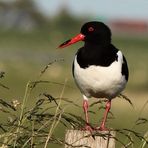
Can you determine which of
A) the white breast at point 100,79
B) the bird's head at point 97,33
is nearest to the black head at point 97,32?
the bird's head at point 97,33

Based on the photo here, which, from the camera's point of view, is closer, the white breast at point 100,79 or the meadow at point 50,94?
the meadow at point 50,94

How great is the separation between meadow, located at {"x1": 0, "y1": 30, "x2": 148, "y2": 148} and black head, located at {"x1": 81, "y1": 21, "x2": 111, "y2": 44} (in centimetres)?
62

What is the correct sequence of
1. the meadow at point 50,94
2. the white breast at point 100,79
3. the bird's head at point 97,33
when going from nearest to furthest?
1. the meadow at point 50,94
2. the white breast at point 100,79
3. the bird's head at point 97,33

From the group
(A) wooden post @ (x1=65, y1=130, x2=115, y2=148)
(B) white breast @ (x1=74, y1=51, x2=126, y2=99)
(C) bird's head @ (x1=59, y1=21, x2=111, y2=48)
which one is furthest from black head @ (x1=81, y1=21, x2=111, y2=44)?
(A) wooden post @ (x1=65, y1=130, x2=115, y2=148)

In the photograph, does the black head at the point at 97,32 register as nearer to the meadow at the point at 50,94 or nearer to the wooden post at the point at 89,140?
the meadow at the point at 50,94

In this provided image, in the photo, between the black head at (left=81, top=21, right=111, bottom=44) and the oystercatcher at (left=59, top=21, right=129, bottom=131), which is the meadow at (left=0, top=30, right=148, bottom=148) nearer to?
the oystercatcher at (left=59, top=21, right=129, bottom=131)

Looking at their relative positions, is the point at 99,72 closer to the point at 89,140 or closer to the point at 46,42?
the point at 89,140

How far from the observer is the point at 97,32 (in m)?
8.65

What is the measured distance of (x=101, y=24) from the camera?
8.60m

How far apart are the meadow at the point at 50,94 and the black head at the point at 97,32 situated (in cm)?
62

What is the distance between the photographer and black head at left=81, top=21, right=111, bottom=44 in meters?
8.62

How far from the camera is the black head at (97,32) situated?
8.62 m

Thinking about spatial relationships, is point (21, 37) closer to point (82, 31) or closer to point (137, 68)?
point (137, 68)

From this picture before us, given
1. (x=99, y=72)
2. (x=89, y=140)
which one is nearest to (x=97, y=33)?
(x=99, y=72)
